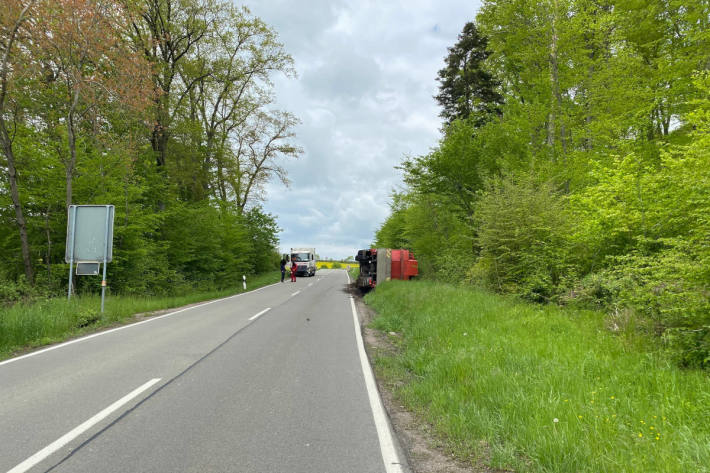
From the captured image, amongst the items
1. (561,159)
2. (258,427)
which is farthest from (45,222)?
(561,159)

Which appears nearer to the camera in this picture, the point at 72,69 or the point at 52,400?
the point at 52,400

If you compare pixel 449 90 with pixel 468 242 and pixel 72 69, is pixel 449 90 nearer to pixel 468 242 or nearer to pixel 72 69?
pixel 468 242

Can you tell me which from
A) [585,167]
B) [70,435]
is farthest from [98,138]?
[585,167]

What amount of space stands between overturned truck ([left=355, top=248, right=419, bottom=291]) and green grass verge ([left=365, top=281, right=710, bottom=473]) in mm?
12743

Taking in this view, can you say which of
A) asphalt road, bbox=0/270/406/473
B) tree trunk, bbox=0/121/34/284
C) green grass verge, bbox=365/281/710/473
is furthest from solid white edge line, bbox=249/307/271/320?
tree trunk, bbox=0/121/34/284

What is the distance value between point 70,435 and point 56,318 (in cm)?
701

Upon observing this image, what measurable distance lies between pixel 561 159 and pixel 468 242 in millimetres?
5759

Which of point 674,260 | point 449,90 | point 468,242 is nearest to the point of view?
point 674,260

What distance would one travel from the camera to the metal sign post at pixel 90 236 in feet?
35.0

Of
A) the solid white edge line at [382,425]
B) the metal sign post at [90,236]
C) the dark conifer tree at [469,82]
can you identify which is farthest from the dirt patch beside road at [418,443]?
the dark conifer tree at [469,82]

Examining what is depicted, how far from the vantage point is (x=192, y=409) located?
426cm

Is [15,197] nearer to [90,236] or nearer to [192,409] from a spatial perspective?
[90,236]

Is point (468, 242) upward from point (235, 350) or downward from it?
upward

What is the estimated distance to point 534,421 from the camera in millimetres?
3492
